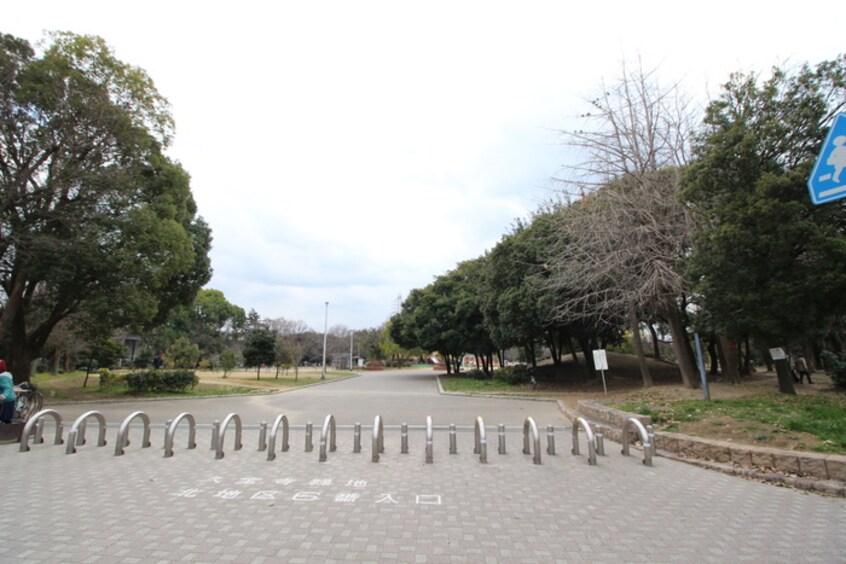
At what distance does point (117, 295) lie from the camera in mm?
15469

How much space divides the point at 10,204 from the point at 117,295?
155 inches

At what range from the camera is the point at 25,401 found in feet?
34.0

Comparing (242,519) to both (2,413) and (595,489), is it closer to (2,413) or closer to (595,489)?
(595,489)

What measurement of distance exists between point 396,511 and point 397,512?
4 centimetres

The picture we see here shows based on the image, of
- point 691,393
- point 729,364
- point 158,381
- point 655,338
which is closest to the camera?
point 691,393

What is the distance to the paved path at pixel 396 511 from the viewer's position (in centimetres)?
378

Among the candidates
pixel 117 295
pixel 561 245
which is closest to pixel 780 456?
pixel 561 245

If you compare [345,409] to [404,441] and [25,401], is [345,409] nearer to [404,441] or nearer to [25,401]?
[404,441]

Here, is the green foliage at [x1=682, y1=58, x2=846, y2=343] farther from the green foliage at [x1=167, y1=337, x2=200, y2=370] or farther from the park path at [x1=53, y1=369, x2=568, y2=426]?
the green foliage at [x1=167, y1=337, x2=200, y2=370]

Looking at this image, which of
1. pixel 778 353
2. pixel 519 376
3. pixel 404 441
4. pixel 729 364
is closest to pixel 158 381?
pixel 404 441

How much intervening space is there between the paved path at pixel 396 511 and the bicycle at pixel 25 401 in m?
2.94

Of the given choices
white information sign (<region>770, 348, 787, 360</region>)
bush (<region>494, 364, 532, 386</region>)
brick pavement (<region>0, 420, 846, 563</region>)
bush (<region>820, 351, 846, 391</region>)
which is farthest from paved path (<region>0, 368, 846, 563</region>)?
bush (<region>494, 364, 532, 386</region>)

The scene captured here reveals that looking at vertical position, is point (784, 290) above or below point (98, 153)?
below

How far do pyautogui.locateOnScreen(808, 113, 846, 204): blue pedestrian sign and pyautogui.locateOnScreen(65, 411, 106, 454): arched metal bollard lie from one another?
928cm
